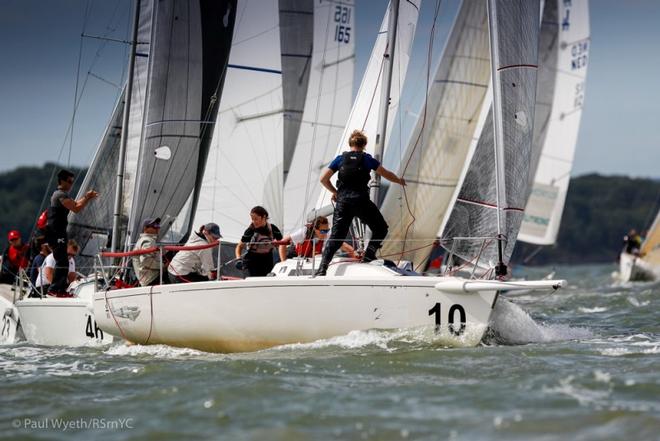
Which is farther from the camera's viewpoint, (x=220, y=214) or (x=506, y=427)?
(x=220, y=214)

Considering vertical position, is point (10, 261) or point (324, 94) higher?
point (324, 94)

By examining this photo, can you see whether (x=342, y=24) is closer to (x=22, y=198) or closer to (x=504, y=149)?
(x=504, y=149)

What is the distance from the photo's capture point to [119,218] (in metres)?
13.4

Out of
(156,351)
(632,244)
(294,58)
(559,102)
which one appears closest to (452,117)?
(294,58)

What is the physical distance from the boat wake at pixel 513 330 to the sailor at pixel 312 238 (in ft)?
5.00

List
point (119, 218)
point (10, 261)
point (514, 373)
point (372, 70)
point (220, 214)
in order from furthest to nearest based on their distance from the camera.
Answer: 1. point (10, 261)
2. point (220, 214)
3. point (119, 218)
4. point (372, 70)
5. point (514, 373)

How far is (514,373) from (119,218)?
6910 millimetres

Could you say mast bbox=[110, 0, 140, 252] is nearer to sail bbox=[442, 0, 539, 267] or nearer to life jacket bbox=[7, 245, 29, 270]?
life jacket bbox=[7, 245, 29, 270]

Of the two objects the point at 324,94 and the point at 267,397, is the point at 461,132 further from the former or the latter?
the point at 267,397

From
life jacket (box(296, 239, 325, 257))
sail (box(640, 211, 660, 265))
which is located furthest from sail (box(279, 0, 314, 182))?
sail (box(640, 211, 660, 265))

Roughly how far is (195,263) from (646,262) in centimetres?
1881

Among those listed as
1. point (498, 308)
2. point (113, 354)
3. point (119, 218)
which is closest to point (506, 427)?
point (498, 308)

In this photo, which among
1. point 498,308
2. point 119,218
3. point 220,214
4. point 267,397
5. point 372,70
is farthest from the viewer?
point 220,214

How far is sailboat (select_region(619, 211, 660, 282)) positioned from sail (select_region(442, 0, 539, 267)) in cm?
1752
